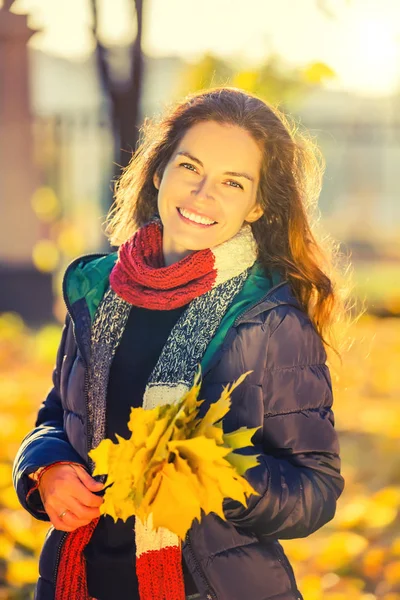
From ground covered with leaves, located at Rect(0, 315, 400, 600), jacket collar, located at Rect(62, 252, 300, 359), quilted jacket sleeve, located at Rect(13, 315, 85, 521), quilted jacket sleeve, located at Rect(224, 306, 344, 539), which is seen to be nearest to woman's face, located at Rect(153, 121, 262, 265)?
jacket collar, located at Rect(62, 252, 300, 359)

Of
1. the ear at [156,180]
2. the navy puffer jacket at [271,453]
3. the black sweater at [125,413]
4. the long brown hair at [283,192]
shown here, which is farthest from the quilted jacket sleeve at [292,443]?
the ear at [156,180]

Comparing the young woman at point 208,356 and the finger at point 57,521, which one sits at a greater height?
the young woman at point 208,356

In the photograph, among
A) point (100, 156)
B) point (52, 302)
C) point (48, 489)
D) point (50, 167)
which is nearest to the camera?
point (48, 489)

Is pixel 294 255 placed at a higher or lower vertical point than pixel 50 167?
higher

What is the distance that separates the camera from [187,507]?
6.11ft

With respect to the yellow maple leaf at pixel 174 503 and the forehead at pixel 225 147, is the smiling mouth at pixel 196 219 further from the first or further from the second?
the yellow maple leaf at pixel 174 503

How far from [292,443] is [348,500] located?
9.73 feet

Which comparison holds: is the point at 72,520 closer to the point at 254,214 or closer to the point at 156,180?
the point at 254,214

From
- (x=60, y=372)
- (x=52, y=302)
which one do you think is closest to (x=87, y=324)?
(x=60, y=372)

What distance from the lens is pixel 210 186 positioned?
2389 mm

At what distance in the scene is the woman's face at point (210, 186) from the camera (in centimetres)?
239

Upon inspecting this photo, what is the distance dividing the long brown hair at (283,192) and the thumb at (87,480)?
2.15 ft

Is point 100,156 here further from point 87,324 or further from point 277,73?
point 87,324

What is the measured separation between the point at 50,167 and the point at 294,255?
32.2 feet
